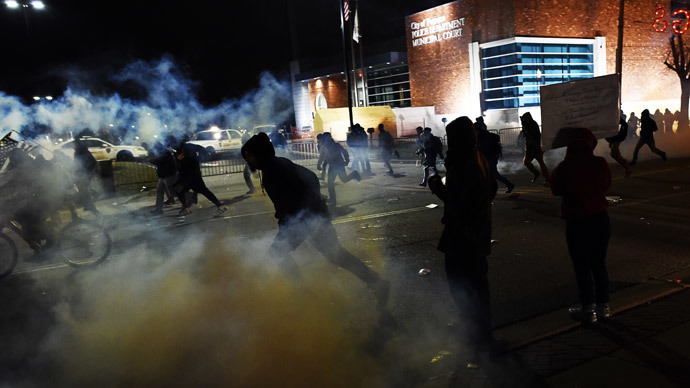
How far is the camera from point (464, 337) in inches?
151

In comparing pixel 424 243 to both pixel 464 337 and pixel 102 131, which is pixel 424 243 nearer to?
pixel 464 337

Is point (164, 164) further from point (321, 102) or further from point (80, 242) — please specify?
point (321, 102)

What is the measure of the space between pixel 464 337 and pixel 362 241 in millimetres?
3499

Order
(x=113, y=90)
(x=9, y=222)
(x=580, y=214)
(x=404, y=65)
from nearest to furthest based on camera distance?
(x=580, y=214)
(x=9, y=222)
(x=113, y=90)
(x=404, y=65)

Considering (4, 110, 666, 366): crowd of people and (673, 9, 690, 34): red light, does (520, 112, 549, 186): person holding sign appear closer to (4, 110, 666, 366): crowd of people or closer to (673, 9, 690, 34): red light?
(4, 110, 666, 366): crowd of people

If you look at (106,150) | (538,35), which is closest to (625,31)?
(538,35)

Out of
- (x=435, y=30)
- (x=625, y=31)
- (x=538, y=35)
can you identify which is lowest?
(x=538, y=35)

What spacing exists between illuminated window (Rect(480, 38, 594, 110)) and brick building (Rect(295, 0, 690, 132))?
0.05 m

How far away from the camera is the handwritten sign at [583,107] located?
6.77 metres

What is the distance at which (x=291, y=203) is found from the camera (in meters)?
4.33

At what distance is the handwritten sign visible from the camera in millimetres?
6773

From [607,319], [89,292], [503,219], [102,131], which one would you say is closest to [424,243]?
[503,219]

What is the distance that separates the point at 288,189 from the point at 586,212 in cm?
240

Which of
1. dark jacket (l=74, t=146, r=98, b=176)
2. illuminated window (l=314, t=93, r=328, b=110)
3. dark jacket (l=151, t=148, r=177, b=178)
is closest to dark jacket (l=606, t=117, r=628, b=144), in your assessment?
dark jacket (l=151, t=148, r=177, b=178)
